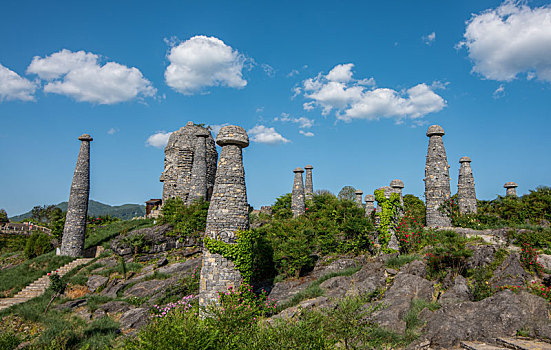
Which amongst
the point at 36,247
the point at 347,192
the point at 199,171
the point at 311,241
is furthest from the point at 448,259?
the point at 347,192

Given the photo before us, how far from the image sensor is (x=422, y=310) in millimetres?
11461

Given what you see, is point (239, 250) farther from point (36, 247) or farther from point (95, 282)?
point (36, 247)

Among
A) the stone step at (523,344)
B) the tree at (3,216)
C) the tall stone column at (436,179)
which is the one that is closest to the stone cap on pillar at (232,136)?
the stone step at (523,344)

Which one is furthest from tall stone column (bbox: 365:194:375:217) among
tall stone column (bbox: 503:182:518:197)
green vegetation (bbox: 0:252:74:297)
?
green vegetation (bbox: 0:252:74:297)

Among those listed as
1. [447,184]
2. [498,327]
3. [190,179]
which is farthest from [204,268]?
[190,179]

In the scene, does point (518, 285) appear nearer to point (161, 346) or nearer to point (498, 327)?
point (498, 327)

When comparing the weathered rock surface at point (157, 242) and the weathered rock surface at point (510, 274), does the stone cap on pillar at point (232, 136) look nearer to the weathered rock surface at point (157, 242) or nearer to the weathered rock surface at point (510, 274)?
the weathered rock surface at point (510, 274)

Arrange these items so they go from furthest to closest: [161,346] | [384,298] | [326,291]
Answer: [326,291]
[384,298]
[161,346]

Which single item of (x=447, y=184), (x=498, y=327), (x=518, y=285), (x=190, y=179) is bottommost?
(x=498, y=327)

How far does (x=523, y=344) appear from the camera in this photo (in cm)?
867

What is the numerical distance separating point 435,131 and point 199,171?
1845 cm

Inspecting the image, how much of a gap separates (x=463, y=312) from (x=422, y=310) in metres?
1.34

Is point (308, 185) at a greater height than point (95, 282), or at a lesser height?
greater

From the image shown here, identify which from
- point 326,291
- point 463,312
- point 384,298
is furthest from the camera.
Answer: point 326,291
